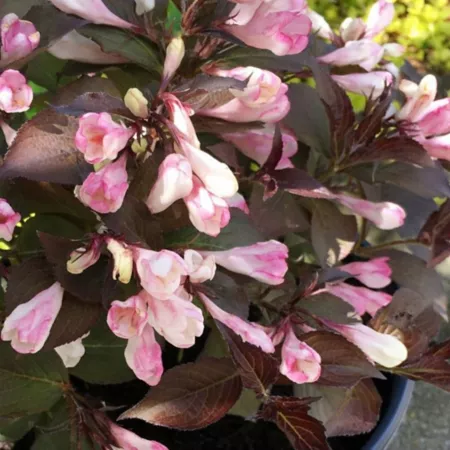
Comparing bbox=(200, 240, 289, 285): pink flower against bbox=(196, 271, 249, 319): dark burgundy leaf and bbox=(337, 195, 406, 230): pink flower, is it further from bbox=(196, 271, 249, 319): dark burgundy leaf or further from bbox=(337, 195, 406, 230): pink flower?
bbox=(337, 195, 406, 230): pink flower

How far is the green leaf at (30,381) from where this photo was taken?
1.87 feet

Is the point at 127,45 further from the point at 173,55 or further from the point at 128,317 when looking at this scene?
the point at 128,317

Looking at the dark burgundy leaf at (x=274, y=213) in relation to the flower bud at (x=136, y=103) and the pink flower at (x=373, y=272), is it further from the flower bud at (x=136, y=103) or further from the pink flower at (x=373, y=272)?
the flower bud at (x=136, y=103)

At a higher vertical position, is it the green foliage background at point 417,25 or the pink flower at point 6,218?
the pink flower at point 6,218

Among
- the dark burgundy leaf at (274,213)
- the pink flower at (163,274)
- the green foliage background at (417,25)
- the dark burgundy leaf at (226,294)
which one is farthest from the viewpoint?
the green foliage background at (417,25)

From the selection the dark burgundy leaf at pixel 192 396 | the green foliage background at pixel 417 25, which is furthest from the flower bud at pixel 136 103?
the green foliage background at pixel 417 25

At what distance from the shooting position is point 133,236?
0.46m

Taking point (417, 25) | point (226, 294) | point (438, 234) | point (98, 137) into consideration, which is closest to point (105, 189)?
point (98, 137)

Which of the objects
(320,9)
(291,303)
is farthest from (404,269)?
(320,9)

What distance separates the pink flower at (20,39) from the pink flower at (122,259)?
156mm

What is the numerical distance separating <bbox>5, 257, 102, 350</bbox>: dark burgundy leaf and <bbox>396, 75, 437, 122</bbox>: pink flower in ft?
0.99

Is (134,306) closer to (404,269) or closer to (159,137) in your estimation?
(159,137)

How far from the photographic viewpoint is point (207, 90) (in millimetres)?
438

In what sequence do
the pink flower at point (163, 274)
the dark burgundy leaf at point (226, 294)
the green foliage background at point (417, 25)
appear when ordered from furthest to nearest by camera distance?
the green foliage background at point (417, 25), the dark burgundy leaf at point (226, 294), the pink flower at point (163, 274)
